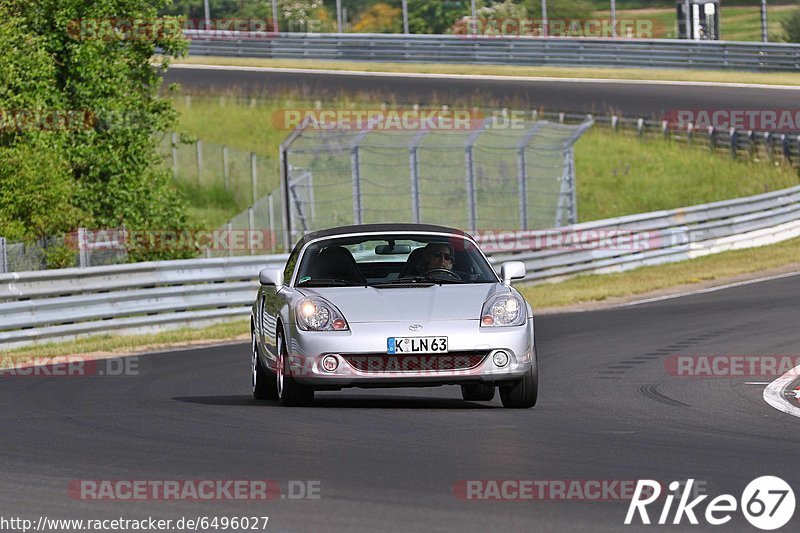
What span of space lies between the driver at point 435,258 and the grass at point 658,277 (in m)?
11.8

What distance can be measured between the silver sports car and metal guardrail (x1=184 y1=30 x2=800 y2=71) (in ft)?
115

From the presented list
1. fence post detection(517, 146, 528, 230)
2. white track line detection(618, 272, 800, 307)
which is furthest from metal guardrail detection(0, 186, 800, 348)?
white track line detection(618, 272, 800, 307)

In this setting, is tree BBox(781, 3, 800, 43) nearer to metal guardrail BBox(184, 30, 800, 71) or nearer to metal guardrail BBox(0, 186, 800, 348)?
metal guardrail BBox(184, 30, 800, 71)

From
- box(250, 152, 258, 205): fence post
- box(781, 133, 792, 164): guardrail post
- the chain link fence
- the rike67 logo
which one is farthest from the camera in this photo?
box(781, 133, 792, 164): guardrail post

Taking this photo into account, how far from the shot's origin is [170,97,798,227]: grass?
36750 mm

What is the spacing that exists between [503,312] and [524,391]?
558mm

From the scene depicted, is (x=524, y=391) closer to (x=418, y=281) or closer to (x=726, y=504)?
(x=418, y=281)

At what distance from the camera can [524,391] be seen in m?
10.7

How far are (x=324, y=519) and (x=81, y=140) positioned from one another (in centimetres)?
2005

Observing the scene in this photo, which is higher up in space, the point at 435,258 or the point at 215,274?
the point at 435,258

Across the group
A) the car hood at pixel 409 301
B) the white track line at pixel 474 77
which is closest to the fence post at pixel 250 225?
the car hood at pixel 409 301

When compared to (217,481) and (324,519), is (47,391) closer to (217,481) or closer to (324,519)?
(217,481)

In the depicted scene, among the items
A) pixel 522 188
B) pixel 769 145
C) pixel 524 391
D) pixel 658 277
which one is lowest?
pixel 658 277

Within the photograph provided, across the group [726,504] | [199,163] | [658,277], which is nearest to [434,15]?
[199,163]
